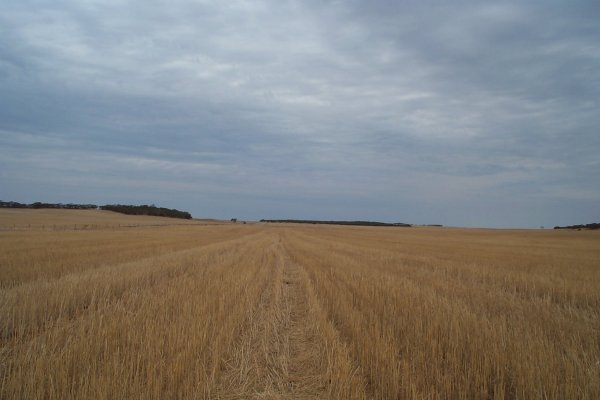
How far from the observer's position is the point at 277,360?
4598 millimetres

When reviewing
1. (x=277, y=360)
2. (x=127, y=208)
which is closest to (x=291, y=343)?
(x=277, y=360)

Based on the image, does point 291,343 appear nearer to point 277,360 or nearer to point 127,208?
point 277,360

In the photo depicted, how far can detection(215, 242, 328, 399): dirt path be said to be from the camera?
3.82m

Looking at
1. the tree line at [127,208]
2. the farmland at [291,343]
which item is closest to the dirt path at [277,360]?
the farmland at [291,343]

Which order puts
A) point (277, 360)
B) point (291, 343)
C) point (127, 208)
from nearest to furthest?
point (277, 360), point (291, 343), point (127, 208)

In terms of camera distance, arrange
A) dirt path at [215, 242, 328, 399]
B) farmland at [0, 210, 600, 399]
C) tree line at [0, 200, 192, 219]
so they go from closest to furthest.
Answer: farmland at [0, 210, 600, 399]
dirt path at [215, 242, 328, 399]
tree line at [0, 200, 192, 219]

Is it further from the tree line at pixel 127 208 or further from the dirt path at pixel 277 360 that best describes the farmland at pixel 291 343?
the tree line at pixel 127 208

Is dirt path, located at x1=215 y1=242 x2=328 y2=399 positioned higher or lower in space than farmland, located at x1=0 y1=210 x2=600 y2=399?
lower

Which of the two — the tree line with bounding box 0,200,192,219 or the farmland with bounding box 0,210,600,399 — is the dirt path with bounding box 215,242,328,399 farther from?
the tree line with bounding box 0,200,192,219

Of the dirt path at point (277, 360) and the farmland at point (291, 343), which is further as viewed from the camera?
the dirt path at point (277, 360)

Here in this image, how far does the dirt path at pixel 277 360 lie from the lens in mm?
3820

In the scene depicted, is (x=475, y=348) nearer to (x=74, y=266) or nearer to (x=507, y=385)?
(x=507, y=385)

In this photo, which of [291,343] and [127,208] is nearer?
[291,343]

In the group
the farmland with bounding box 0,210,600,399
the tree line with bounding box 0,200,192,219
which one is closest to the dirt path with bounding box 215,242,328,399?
the farmland with bounding box 0,210,600,399
